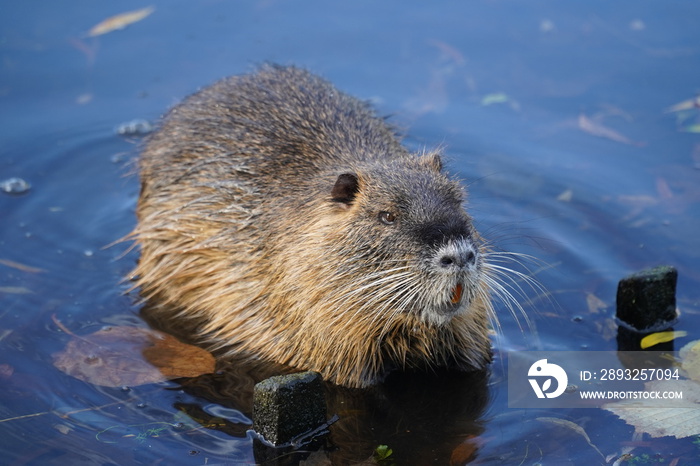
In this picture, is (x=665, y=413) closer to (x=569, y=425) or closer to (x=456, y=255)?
(x=569, y=425)

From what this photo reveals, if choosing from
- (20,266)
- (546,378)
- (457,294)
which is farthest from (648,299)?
(20,266)

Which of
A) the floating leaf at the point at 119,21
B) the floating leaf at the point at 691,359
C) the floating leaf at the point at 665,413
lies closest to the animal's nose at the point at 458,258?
the floating leaf at the point at 665,413

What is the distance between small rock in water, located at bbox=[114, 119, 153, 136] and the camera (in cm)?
776

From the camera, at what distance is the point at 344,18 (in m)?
8.87

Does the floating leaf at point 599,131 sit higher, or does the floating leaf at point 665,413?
the floating leaf at point 599,131

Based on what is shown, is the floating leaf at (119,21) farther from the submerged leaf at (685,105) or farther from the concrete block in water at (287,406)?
the concrete block in water at (287,406)

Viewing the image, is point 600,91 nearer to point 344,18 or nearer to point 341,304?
point 344,18

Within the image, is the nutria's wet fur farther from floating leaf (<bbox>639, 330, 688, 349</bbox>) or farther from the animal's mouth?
floating leaf (<bbox>639, 330, 688, 349</bbox>)

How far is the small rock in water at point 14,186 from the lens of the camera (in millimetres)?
7060

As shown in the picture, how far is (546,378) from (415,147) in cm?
274

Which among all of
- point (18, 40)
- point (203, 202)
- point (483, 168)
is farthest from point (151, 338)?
point (18, 40)

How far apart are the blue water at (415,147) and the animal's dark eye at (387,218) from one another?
1006mm

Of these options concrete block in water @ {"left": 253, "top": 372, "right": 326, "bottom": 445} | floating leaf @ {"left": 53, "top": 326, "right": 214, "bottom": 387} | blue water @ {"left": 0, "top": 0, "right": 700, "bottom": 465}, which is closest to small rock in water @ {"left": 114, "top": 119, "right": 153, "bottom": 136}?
blue water @ {"left": 0, "top": 0, "right": 700, "bottom": 465}

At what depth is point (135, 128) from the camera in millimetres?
7777
